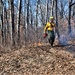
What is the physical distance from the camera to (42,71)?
43.7ft

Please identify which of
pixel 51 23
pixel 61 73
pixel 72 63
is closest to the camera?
pixel 61 73

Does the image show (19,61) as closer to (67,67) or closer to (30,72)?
(30,72)

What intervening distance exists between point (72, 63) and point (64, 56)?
3.38 feet

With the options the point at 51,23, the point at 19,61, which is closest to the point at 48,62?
the point at 19,61

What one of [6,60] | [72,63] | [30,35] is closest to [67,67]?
[72,63]

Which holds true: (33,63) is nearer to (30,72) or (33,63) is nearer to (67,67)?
(30,72)

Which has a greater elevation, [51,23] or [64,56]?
[51,23]

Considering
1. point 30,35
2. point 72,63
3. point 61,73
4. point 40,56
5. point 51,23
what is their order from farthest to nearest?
1. point 30,35
2. point 51,23
3. point 40,56
4. point 72,63
5. point 61,73

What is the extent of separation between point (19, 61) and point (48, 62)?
1.56 meters

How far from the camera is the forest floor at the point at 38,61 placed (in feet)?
43.6

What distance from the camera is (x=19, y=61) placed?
14195mm

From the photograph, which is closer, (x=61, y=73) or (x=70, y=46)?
(x=61, y=73)

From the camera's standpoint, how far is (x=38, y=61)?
14258 mm

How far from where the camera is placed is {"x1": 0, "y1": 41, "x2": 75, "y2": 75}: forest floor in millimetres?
13280
